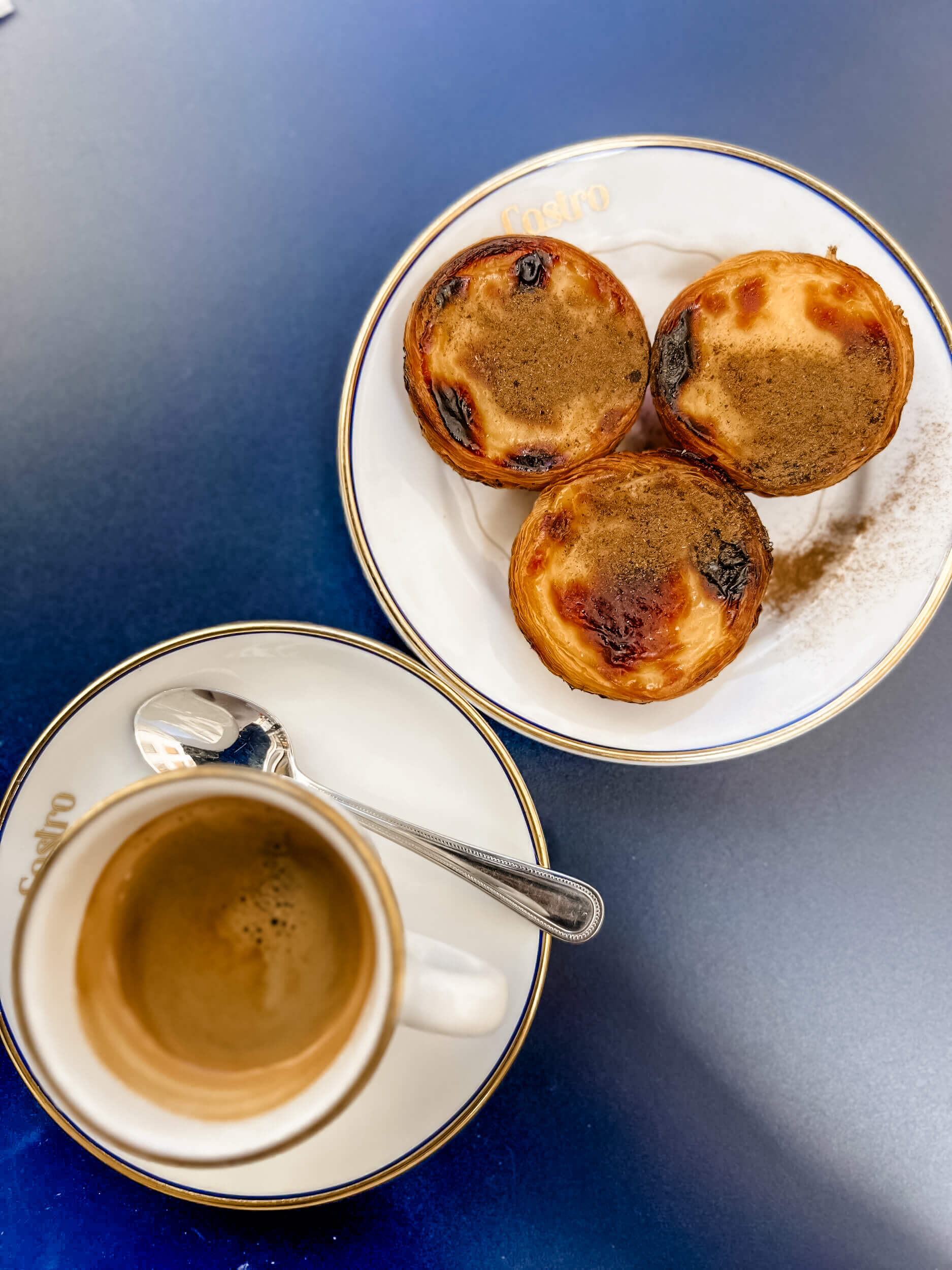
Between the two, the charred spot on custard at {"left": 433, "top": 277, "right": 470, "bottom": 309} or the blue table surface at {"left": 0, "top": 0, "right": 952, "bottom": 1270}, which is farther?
the blue table surface at {"left": 0, "top": 0, "right": 952, "bottom": 1270}

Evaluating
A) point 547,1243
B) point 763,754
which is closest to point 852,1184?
point 547,1243

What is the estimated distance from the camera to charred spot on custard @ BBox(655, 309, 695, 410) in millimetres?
829

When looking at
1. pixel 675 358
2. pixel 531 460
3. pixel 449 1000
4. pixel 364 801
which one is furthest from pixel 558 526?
pixel 449 1000

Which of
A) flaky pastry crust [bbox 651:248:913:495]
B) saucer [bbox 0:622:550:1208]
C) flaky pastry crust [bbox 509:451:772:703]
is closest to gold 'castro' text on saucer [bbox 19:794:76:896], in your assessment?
saucer [bbox 0:622:550:1208]

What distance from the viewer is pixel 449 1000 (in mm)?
572

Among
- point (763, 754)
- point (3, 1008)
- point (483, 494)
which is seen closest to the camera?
point (3, 1008)

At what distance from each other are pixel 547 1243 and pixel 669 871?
0.47 m

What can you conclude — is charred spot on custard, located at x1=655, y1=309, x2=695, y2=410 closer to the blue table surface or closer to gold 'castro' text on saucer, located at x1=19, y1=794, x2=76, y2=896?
the blue table surface

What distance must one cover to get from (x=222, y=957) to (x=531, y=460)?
0.54 metres

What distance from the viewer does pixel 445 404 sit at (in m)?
0.82

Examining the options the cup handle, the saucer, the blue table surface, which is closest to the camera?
the cup handle

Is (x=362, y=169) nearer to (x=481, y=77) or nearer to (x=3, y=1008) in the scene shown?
(x=481, y=77)

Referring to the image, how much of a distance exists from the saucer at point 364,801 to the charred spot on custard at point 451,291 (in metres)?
0.34

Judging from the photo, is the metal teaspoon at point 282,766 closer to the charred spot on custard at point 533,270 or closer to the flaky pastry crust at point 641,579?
the flaky pastry crust at point 641,579
